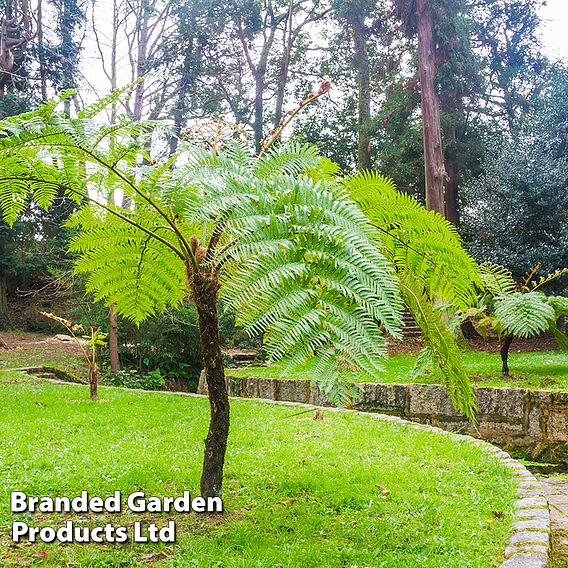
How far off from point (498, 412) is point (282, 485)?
12.6ft

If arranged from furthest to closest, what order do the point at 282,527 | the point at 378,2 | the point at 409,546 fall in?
the point at 378,2, the point at 282,527, the point at 409,546

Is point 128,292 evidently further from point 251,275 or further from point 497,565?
point 497,565

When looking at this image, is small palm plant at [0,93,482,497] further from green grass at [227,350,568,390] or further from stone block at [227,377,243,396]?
stone block at [227,377,243,396]

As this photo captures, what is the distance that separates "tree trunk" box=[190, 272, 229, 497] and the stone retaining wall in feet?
9.93

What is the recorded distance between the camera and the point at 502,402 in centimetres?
645

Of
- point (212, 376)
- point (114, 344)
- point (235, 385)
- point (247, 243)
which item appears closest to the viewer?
point (247, 243)

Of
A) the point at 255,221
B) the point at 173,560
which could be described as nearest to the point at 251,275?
the point at 255,221

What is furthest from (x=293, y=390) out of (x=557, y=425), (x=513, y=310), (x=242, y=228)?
(x=242, y=228)

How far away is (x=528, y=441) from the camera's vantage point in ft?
20.7

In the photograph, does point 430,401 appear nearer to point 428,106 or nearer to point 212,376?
point 212,376

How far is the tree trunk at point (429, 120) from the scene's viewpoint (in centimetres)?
1177

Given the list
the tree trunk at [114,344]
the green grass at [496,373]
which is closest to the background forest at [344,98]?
the tree trunk at [114,344]

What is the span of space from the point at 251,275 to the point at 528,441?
547cm

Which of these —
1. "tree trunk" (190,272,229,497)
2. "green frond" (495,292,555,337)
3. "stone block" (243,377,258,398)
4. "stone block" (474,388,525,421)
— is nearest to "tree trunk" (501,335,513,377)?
"green frond" (495,292,555,337)
